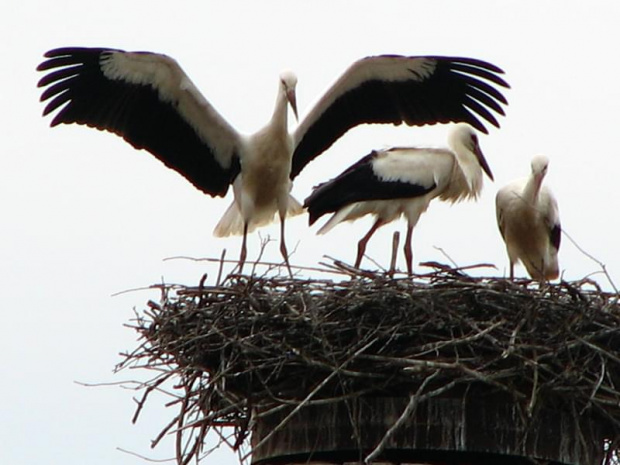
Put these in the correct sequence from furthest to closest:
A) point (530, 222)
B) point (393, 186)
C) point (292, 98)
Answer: point (530, 222) < point (393, 186) < point (292, 98)

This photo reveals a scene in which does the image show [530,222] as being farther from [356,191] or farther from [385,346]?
[385,346]

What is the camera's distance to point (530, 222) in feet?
28.2

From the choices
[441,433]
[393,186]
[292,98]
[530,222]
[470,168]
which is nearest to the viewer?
[441,433]

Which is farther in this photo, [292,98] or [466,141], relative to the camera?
[466,141]

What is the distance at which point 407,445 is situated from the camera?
5324 millimetres

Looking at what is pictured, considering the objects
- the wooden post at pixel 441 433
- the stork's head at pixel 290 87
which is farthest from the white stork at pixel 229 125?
the wooden post at pixel 441 433

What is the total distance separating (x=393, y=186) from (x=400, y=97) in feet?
1.82

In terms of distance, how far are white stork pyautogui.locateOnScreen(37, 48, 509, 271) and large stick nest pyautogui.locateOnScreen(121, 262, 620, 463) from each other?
78.7 inches

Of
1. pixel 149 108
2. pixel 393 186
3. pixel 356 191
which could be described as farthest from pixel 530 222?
pixel 149 108

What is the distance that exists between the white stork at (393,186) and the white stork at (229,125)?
207 mm

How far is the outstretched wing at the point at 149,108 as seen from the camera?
309 inches

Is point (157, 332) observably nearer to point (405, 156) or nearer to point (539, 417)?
point (539, 417)

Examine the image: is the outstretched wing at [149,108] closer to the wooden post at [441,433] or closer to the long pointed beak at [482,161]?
the long pointed beak at [482,161]

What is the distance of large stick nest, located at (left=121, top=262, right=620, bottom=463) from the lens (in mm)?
5461
